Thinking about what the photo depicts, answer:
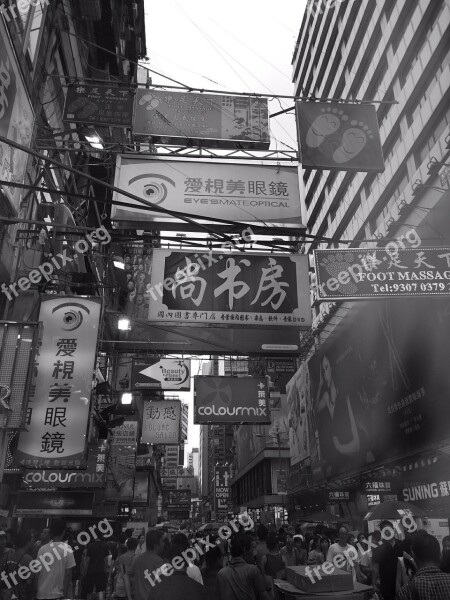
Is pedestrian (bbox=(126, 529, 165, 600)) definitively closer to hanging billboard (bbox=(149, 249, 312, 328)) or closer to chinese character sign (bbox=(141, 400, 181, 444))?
hanging billboard (bbox=(149, 249, 312, 328))

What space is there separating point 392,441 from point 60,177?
13303 mm

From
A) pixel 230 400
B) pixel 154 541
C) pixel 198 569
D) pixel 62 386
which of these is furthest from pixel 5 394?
pixel 230 400

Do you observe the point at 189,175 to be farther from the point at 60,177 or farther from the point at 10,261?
the point at 60,177

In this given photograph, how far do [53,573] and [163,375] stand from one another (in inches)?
352

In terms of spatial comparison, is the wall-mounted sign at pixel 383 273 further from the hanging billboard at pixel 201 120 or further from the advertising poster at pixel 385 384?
the hanging billboard at pixel 201 120

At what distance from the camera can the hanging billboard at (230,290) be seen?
9.17 m

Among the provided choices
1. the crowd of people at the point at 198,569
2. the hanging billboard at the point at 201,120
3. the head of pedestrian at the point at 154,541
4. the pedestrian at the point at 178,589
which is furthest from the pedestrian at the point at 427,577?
the hanging billboard at the point at 201,120

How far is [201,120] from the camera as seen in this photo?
11.4 metres

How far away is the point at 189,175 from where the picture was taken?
10.8 m

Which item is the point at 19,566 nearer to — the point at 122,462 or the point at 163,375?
the point at 163,375

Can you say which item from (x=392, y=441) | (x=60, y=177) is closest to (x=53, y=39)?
(x=60, y=177)

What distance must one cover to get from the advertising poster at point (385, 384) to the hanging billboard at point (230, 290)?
7.84ft

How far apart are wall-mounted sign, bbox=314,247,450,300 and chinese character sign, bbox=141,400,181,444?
12.6m

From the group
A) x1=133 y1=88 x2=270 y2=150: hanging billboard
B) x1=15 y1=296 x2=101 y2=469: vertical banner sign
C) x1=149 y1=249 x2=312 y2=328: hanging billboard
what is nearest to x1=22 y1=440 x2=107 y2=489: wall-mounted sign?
x1=15 y1=296 x2=101 y2=469: vertical banner sign
